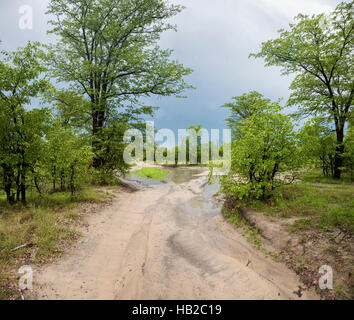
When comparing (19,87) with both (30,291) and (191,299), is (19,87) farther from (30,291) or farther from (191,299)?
(191,299)

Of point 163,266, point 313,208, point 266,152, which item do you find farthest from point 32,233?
point 313,208

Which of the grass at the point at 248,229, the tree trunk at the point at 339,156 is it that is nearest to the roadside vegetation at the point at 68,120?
the grass at the point at 248,229

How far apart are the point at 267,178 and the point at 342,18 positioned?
17365 millimetres

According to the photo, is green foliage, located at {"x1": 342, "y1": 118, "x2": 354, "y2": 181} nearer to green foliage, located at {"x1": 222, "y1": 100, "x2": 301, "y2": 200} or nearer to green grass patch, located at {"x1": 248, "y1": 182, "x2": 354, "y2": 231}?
green grass patch, located at {"x1": 248, "y1": 182, "x2": 354, "y2": 231}

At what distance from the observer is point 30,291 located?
14.3 ft

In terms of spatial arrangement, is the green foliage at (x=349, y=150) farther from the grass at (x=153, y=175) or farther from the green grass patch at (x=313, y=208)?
the grass at (x=153, y=175)

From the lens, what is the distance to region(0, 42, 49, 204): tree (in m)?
8.82

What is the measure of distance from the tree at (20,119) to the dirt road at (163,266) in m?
4.42

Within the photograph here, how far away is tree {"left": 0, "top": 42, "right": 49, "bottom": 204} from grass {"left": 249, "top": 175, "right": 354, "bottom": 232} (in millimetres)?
11283

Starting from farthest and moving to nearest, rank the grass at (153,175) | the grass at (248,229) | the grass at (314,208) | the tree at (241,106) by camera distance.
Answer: the tree at (241,106), the grass at (153,175), the grass at (314,208), the grass at (248,229)

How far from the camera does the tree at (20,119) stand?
8820mm

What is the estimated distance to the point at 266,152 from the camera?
31.0 ft

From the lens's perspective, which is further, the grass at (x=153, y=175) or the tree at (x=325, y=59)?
the grass at (x=153, y=175)

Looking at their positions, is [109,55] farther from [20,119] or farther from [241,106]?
[241,106]
